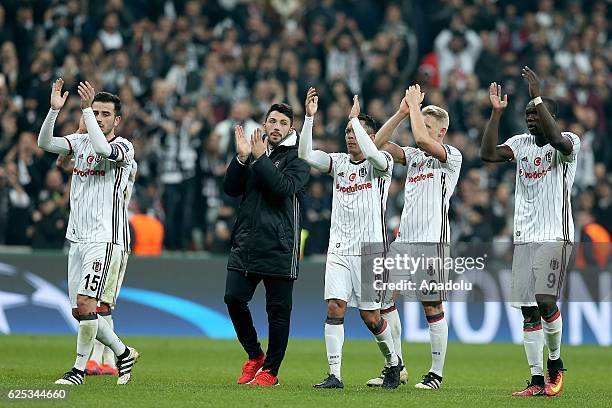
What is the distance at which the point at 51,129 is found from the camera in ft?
39.4

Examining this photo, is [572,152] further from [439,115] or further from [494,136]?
[439,115]

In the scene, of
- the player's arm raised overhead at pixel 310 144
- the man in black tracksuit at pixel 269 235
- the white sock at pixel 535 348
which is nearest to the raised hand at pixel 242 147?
the man in black tracksuit at pixel 269 235

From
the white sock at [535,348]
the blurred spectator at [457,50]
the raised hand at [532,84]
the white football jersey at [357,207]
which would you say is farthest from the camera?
the blurred spectator at [457,50]

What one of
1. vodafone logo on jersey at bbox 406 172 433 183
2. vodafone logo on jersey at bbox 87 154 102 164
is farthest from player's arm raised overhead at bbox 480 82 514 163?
vodafone logo on jersey at bbox 87 154 102 164

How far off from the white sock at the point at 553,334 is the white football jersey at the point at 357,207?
5.99 ft

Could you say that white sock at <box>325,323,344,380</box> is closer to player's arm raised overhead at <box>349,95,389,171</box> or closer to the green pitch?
the green pitch

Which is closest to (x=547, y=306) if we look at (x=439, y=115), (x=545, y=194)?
(x=545, y=194)

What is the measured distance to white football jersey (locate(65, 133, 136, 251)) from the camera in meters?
12.1

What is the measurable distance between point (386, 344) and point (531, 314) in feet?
4.90

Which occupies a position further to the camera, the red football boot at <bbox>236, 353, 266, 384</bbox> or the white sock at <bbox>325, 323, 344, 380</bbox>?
the red football boot at <bbox>236, 353, 266, 384</bbox>

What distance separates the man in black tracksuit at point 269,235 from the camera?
39.8 feet

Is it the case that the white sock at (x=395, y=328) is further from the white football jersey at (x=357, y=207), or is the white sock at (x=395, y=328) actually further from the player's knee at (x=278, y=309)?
the player's knee at (x=278, y=309)

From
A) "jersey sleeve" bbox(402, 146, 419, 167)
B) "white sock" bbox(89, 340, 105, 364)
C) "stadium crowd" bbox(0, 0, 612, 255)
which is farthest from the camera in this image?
"stadium crowd" bbox(0, 0, 612, 255)

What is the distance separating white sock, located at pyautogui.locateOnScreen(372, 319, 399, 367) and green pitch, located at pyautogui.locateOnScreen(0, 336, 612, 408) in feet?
1.14
